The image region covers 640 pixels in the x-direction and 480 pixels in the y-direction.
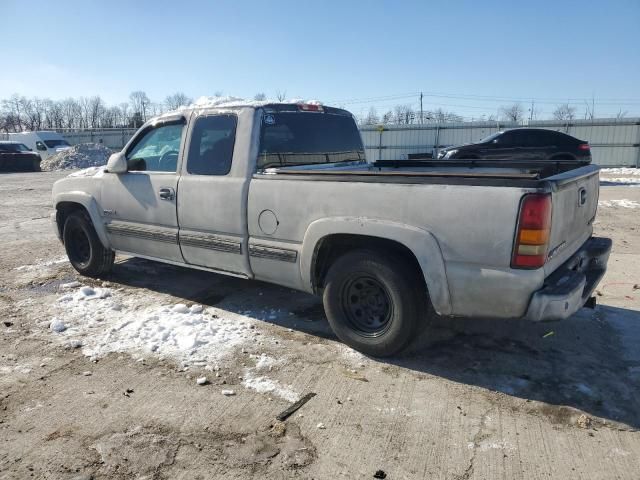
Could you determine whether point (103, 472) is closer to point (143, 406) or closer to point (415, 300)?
point (143, 406)

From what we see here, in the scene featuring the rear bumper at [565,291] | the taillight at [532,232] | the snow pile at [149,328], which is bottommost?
the snow pile at [149,328]

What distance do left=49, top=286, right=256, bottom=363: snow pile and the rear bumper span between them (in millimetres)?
2310

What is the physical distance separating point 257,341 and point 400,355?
1186 mm

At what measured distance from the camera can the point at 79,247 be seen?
604cm

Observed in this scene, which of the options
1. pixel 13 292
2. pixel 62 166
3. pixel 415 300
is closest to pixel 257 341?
pixel 415 300

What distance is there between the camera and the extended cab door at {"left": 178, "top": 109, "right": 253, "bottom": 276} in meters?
4.24

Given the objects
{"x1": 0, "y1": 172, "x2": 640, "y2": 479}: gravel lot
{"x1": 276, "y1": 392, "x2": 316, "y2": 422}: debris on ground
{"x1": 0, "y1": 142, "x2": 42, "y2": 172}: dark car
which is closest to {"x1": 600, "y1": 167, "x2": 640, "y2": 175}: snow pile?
{"x1": 0, "y1": 172, "x2": 640, "y2": 479}: gravel lot

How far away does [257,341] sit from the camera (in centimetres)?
407

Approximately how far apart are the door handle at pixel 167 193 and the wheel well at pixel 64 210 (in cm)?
155

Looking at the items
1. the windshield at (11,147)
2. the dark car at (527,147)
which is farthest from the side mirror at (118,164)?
the windshield at (11,147)

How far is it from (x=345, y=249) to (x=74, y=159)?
96.7ft

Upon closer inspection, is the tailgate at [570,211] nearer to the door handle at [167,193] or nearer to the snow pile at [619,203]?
the door handle at [167,193]

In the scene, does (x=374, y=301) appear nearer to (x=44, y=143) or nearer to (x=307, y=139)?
(x=307, y=139)

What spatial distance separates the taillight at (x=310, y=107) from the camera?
4.71 meters
